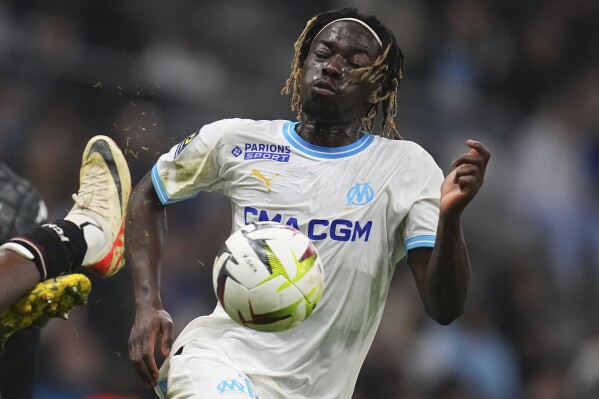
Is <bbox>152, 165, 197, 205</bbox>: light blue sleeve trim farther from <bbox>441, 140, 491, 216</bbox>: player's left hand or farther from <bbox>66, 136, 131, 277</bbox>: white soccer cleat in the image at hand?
<bbox>441, 140, 491, 216</bbox>: player's left hand

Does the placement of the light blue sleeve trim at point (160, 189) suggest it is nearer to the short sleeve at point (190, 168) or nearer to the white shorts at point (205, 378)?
the short sleeve at point (190, 168)

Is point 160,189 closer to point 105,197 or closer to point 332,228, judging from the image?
point 332,228

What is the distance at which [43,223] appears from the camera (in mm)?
6336

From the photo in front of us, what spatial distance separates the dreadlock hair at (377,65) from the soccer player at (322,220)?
11mm

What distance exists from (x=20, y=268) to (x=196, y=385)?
4.66ft

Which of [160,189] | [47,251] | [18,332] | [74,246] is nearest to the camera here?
[160,189]

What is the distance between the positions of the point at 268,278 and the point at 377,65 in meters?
1.29

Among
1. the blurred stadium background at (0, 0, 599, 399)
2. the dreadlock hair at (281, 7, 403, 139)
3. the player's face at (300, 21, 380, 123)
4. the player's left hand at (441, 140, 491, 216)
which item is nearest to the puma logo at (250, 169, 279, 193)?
the player's face at (300, 21, 380, 123)

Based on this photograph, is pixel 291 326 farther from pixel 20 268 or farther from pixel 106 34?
pixel 106 34

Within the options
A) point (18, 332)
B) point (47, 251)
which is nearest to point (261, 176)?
point (47, 251)

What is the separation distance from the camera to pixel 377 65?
5133 mm

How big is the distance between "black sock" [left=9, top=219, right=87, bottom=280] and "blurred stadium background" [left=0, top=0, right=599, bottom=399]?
2.28 metres

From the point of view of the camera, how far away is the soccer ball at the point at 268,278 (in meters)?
4.29

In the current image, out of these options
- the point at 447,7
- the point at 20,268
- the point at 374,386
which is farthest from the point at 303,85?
the point at 447,7
